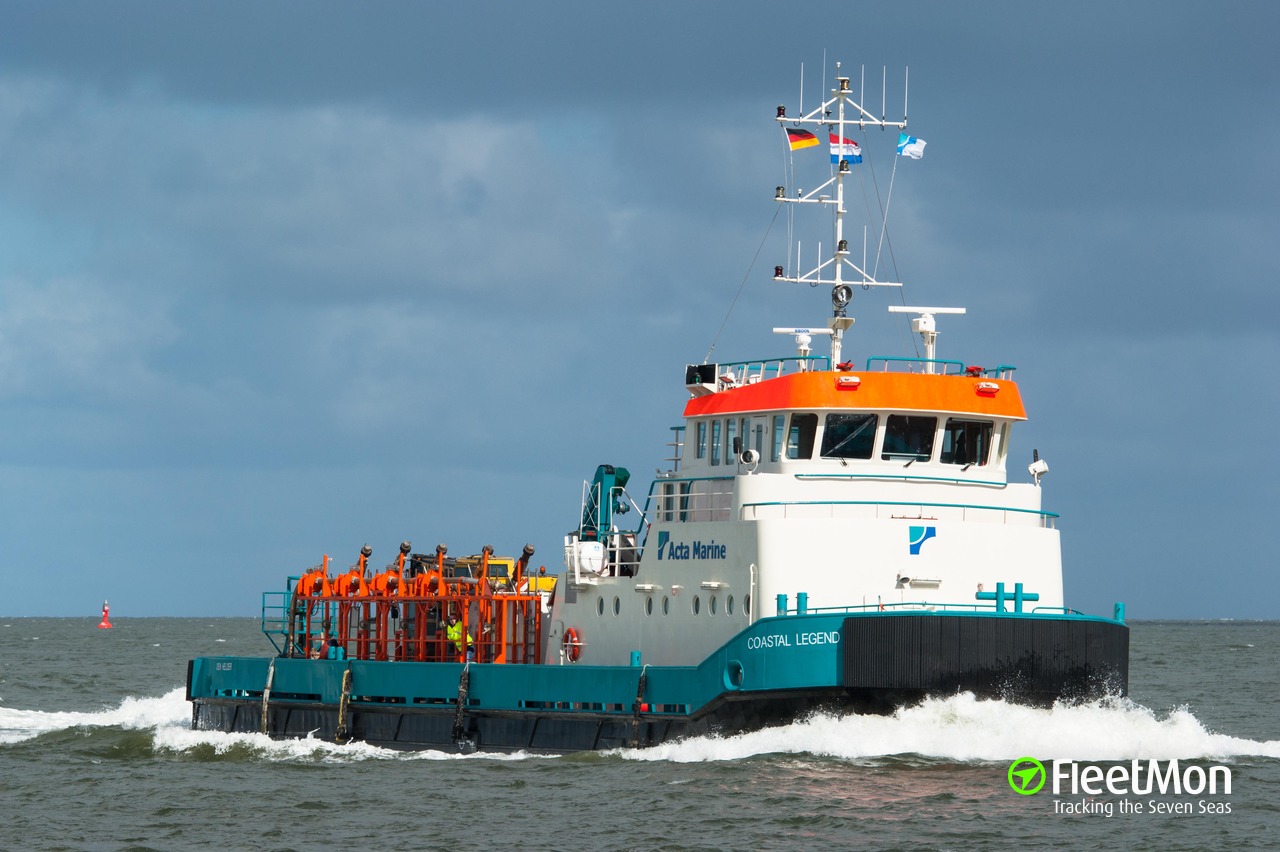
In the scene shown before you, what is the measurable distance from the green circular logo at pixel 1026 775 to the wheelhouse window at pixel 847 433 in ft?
15.3

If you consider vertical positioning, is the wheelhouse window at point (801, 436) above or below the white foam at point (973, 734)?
above

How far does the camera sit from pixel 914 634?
2244 centimetres

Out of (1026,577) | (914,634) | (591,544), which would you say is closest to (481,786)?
(591,544)

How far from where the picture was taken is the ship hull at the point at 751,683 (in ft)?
73.9

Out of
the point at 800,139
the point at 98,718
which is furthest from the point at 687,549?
the point at 98,718

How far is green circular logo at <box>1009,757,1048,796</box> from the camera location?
880 inches

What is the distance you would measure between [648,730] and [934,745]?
4093mm

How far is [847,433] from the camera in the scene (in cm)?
2491

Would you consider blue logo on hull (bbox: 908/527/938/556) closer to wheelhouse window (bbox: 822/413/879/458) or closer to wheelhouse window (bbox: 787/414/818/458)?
wheelhouse window (bbox: 822/413/879/458)

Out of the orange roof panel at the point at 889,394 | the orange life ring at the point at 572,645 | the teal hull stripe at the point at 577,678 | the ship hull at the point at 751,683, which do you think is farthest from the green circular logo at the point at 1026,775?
the orange life ring at the point at 572,645

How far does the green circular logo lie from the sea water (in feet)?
0.38

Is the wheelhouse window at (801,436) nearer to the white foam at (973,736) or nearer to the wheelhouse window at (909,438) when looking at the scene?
the wheelhouse window at (909,438)

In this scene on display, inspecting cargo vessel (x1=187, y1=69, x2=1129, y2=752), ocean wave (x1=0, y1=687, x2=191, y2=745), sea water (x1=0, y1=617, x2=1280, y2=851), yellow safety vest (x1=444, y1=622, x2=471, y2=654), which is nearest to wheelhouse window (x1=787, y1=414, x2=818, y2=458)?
cargo vessel (x1=187, y1=69, x2=1129, y2=752)

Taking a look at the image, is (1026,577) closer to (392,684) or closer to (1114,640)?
(1114,640)
